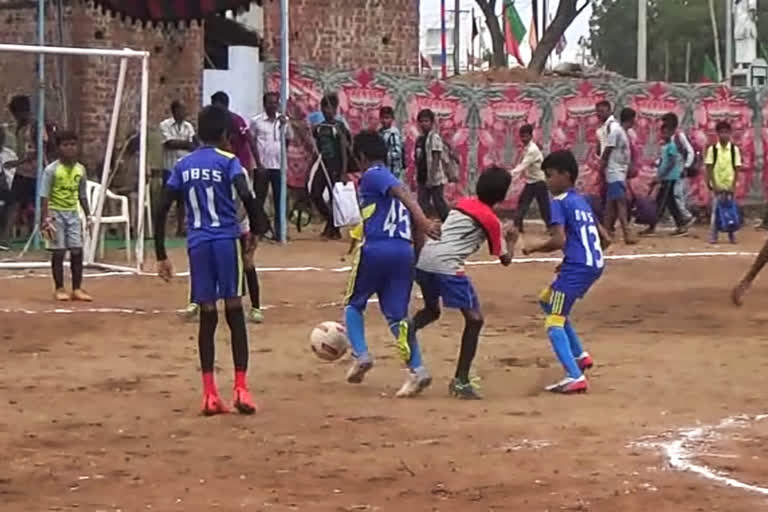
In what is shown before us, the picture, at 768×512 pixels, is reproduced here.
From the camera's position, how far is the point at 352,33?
90.0 ft

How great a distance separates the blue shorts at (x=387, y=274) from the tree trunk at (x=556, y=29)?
29.7 meters

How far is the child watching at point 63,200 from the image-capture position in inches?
564

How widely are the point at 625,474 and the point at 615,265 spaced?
11.6 metres

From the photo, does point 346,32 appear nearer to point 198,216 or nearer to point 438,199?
point 438,199

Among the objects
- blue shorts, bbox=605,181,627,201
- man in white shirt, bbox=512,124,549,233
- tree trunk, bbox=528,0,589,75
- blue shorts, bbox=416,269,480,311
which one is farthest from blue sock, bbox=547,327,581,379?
tree trunk, bbox=528,0,589,75

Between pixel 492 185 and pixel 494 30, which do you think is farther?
pixel 494 30

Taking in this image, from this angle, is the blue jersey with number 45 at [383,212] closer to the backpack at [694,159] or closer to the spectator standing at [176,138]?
the spectator standing at [176,138]

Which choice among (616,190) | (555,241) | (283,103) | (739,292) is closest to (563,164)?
(555,241)

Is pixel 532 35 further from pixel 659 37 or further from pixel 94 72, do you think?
pixel 94 72

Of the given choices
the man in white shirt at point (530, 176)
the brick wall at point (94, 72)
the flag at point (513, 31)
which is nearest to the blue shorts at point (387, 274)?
the man in white shirt at point (530, 176)

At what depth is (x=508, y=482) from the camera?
740 cm

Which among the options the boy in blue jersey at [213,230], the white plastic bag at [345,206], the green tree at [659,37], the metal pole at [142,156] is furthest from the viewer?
the green tree at [659,37]

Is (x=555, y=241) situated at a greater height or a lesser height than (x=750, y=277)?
greater

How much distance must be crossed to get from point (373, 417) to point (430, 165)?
13111 millimetres
